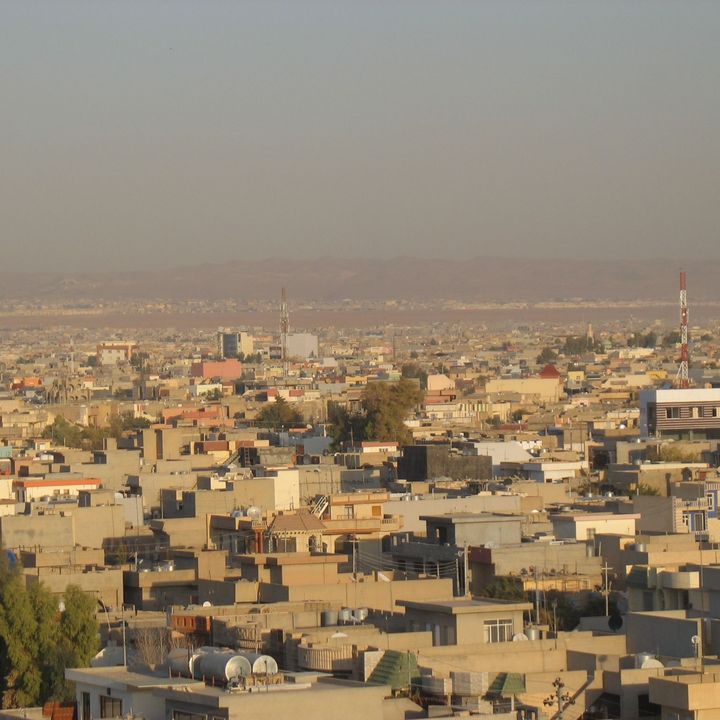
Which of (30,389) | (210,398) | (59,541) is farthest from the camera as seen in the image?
Result: (30,389)

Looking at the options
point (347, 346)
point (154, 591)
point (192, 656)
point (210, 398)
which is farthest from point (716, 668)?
point (347, 346)

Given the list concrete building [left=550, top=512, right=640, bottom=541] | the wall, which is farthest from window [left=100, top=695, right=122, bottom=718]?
the wall

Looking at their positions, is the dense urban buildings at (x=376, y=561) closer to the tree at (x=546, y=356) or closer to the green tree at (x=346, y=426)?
the green tree at (x=346, y=426)

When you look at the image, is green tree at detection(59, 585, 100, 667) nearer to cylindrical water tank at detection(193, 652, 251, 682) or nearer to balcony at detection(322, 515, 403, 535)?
cylindrical water tank at detection(193, 652, 251, 682)

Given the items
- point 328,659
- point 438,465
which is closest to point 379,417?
point 438,465

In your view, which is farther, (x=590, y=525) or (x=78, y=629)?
(x=590, y=525)

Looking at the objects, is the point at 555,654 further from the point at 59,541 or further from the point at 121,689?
the point at 59,541

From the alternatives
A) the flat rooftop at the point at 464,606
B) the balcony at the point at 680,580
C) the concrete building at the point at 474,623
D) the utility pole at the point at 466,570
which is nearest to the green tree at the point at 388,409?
the utility pole at the point at 466,570

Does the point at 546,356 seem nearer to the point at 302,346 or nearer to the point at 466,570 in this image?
the point at 302,346
